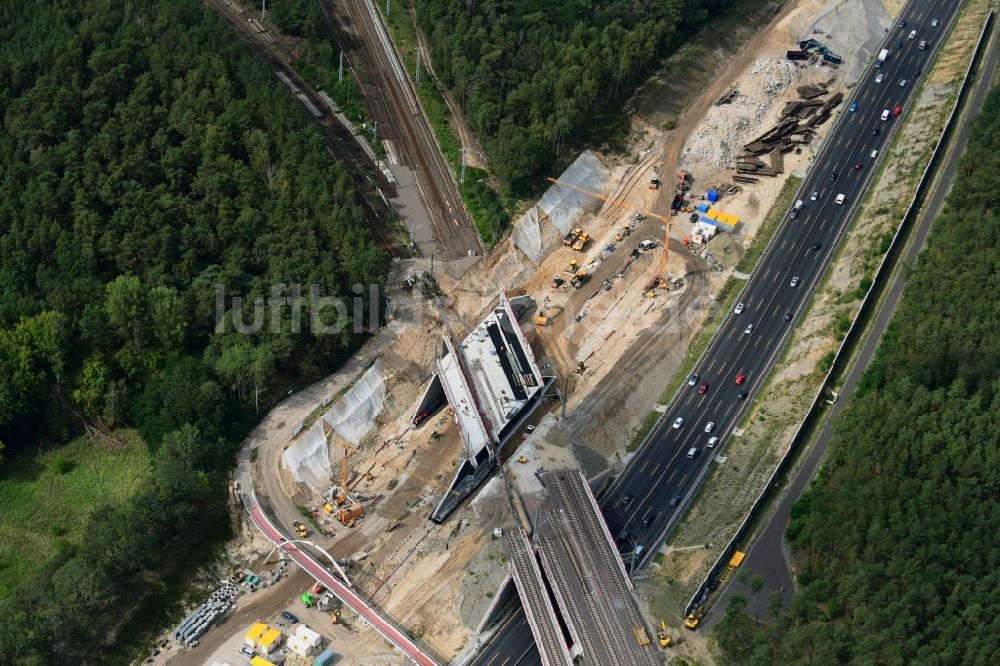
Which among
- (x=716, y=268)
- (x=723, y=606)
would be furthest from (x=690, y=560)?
(x=716, y=268)

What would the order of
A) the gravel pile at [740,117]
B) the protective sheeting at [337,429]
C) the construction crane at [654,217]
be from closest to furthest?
1. the protective sheeting at [337,429]
2. the construction crane at [654,217]
3. the gravel pile at [740,117]

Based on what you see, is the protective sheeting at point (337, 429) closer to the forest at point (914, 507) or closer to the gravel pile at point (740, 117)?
the forest at point (914, 507)

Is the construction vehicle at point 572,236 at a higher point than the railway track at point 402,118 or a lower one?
lower

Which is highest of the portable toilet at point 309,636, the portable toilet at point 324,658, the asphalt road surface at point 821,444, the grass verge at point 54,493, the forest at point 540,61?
the forest at point 540,61

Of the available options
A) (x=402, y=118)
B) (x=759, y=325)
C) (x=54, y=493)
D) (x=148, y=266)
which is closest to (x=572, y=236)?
(x=759, y=325)

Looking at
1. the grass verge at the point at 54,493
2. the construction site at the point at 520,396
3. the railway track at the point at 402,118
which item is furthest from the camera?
the railway track at the point at 402,118

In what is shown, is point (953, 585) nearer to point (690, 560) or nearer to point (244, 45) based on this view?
point (690, 560)

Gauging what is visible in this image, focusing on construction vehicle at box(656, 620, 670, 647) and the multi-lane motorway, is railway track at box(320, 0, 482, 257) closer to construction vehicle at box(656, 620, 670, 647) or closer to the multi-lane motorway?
the multi-lane motorway

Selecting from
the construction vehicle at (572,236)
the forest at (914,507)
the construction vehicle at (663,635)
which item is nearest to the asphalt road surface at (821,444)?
the forest at (914,507)
